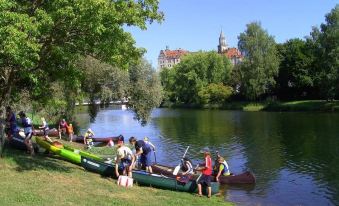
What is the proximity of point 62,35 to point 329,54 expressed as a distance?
69613mm

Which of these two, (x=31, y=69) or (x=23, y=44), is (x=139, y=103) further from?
(x=23, y=44)

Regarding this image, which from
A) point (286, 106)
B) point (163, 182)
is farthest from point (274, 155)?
point (286, 106)

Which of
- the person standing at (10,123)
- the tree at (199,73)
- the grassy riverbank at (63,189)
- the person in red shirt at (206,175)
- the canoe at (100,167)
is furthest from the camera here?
the tree at (199,73)

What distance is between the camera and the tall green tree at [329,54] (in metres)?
79.1

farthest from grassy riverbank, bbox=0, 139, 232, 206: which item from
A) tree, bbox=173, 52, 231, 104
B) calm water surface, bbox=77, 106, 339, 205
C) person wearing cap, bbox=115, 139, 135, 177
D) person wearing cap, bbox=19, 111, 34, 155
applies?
tree, bbox=173, 52, 231, 104

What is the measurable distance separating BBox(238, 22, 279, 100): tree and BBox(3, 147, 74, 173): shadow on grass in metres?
74.3

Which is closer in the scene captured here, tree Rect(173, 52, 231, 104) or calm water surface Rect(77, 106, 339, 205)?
calm water surface Rect(77, 106, 339, 205)

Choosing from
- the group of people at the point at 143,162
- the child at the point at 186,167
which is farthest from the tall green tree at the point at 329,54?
the group of people at the point at 143,162

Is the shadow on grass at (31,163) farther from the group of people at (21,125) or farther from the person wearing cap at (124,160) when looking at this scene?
the person wearing cap at (124,160)

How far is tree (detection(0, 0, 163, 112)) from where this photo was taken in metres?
15.0

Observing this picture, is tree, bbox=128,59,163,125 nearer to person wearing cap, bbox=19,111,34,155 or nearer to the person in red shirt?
person wearing cap, bbox=19,111,34,155

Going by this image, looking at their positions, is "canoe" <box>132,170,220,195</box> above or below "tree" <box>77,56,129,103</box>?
below

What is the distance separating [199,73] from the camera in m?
121

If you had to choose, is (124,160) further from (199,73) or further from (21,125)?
(199,73)
